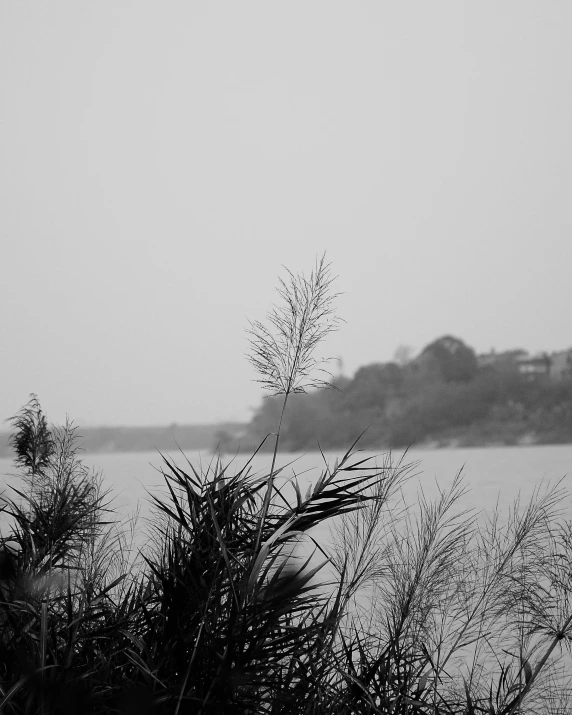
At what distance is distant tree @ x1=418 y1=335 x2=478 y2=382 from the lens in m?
40.2

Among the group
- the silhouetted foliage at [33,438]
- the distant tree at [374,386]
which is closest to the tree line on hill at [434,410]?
the distant tree at [374,386]

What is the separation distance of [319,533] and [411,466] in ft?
61.5

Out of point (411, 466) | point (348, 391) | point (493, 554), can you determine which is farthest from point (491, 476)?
point (411, 466)

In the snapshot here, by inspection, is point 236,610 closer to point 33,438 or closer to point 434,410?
point 33,438

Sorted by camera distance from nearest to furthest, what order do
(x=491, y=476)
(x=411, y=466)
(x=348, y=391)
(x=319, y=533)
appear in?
(x=411, y=466)
(x=319, y=533)
(x=491, y=476)
(x=348, y=391)

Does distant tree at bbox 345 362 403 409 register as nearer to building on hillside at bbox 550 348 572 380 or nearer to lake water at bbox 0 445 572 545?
lake water at bbox 0 445 572 545

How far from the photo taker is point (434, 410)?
36.4 m

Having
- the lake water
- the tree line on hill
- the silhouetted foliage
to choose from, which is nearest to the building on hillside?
the tree line on hill

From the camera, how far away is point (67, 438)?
5379mm

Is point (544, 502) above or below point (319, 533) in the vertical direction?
above

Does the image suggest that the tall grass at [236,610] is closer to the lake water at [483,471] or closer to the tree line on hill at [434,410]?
the lake water at [483,471]

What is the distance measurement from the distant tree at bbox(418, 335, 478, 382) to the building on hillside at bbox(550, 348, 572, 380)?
4.08 meters

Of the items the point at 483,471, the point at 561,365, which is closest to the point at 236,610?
the point at 483,471

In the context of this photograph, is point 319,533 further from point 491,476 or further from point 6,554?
point 6,554
